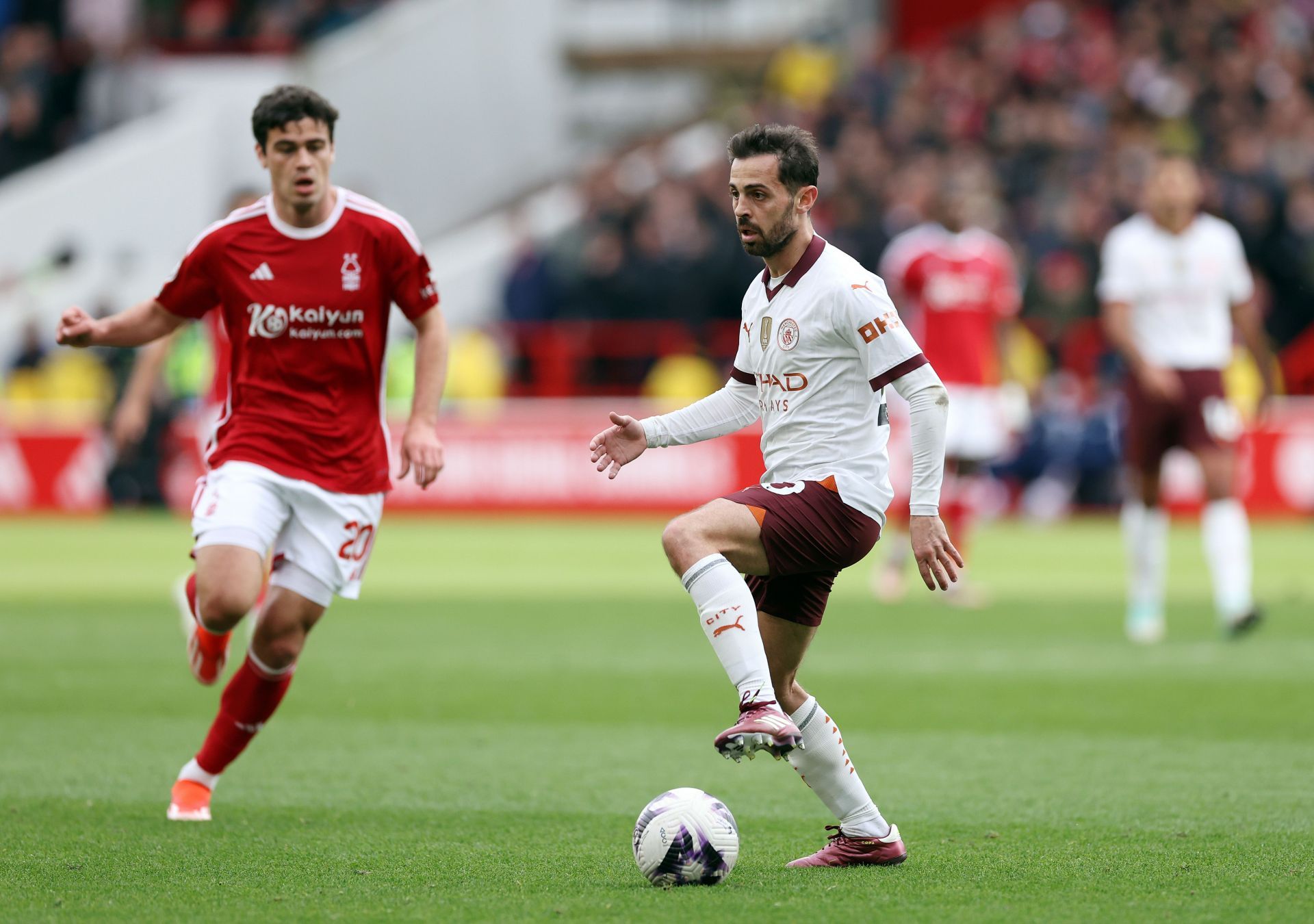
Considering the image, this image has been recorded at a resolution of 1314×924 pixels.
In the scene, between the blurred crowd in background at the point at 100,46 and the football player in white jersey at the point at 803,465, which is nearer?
the football player in white jersey at the point at 803,465

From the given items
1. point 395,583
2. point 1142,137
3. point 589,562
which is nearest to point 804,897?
point 395,583

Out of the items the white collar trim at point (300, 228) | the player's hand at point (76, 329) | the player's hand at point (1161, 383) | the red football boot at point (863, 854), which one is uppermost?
the white collar trim at point (300, 228)

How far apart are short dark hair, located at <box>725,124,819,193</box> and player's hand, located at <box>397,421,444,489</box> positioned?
1703mm

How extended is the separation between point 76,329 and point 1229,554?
6675 mm

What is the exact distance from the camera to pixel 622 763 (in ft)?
24.3

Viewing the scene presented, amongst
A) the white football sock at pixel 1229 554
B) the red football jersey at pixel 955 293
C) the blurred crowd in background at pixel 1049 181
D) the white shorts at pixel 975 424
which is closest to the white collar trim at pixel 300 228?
the white football sock at pixel 1229 554

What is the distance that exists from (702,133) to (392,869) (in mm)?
24744

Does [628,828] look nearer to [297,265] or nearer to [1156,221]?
[297,265]

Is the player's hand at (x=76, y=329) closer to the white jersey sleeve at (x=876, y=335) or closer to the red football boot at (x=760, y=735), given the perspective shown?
the white jersey sleeve at (x=876, y=335)

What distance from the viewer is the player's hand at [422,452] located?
651 cm

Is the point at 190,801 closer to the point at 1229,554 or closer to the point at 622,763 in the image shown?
the point at 622,763

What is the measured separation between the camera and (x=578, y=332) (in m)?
23.8

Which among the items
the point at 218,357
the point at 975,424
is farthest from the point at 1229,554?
the point at 218,357

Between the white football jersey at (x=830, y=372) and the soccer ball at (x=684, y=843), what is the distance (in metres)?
0.98
